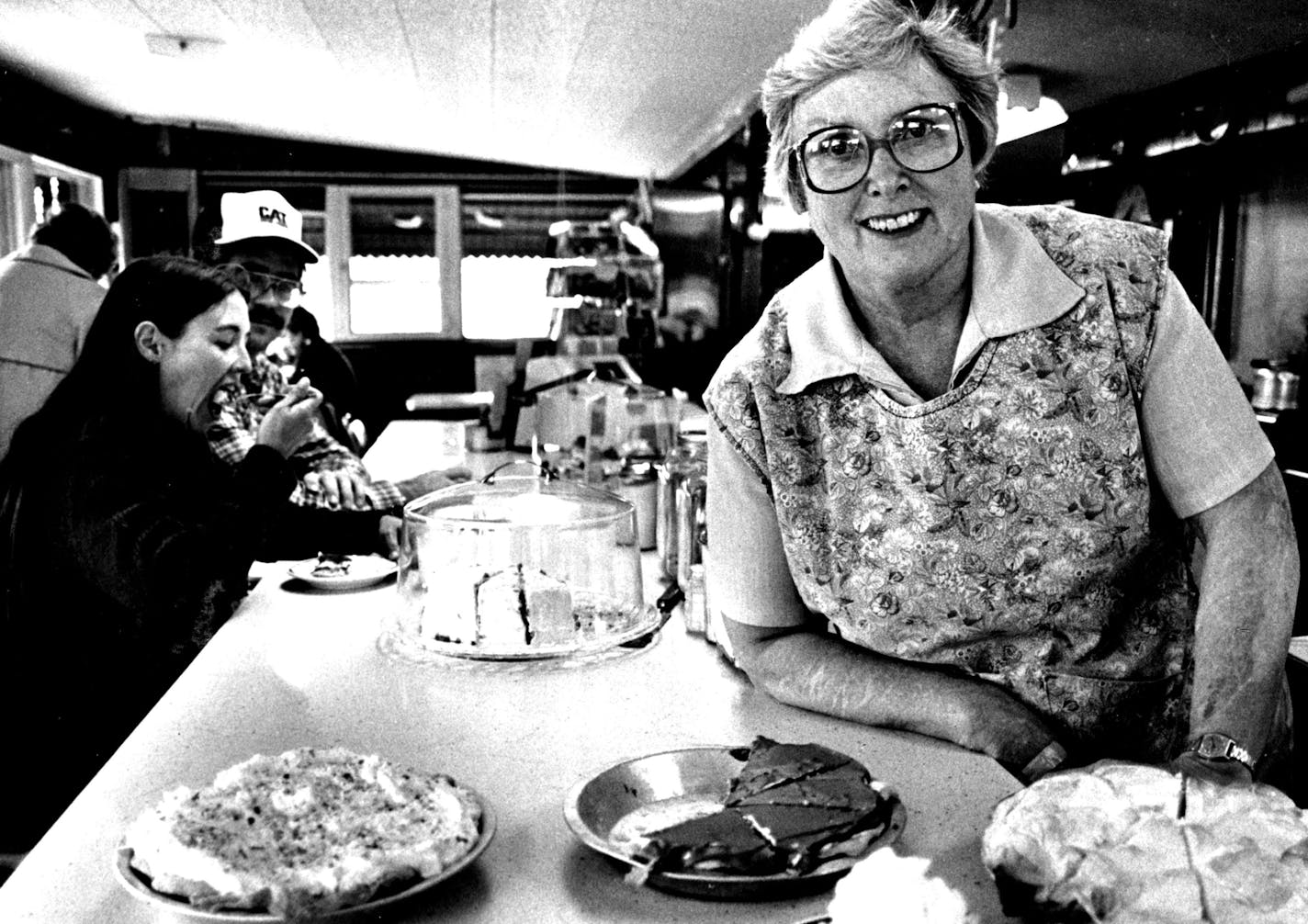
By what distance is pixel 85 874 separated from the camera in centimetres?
109

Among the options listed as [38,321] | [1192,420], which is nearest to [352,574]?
[1192,420]

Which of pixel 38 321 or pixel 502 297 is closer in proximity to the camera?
pixel 38 321

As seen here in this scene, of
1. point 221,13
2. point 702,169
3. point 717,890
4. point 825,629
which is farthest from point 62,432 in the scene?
point 702,169

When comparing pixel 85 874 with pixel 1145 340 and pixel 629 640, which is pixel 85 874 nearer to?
pixel 629 640

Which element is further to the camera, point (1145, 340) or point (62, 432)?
point (62, 432)

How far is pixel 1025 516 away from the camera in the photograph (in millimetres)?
1448

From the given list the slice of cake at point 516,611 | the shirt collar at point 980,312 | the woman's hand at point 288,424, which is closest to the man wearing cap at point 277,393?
the woman's hand at point 288,424

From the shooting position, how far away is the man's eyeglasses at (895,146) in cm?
146

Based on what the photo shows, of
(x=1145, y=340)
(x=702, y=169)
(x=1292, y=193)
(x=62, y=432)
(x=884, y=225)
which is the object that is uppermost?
(x=702, y=169)

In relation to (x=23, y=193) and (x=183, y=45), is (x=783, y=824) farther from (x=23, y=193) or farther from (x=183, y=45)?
(x=23, y=193)

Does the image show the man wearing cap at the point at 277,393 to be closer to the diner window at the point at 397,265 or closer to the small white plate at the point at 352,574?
the small white plate at the point at 352,574

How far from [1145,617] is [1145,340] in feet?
1.15

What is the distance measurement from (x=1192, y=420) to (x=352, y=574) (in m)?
1.61

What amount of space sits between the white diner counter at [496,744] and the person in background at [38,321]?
186 cm
